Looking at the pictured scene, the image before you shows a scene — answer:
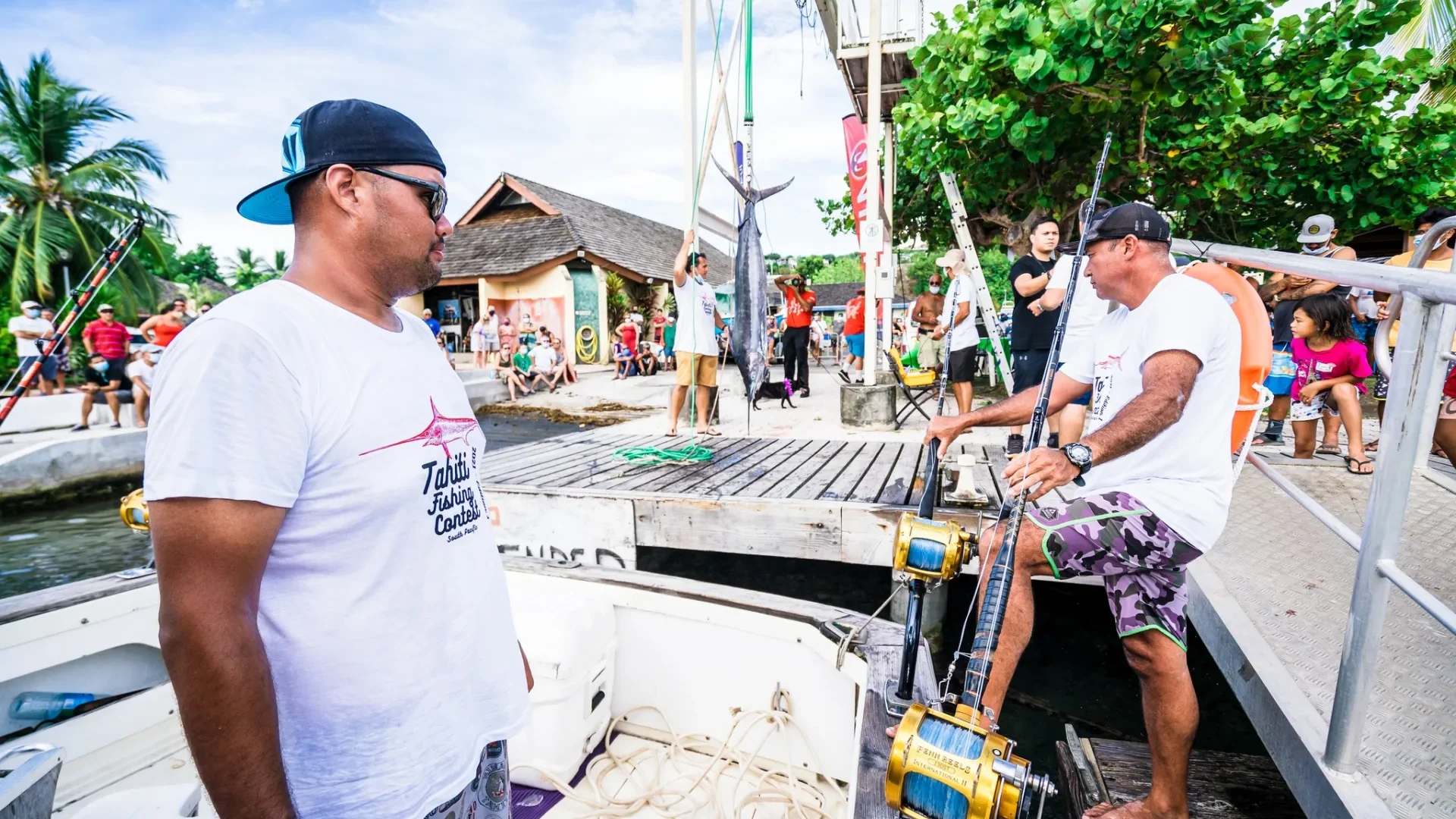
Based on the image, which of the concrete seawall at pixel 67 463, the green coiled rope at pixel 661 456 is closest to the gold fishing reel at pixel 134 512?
the green coiled rope at pixel 661 456

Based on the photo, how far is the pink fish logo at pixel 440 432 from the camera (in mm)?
1208

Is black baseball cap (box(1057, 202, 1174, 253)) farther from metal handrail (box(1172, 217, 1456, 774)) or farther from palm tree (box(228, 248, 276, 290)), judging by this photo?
palm tree (box(228, 248, 276, 290))

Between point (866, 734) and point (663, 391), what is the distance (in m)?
13.8

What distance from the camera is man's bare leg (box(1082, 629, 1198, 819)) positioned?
2053 millimetres

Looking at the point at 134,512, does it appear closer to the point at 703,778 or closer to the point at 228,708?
the point at 228,708

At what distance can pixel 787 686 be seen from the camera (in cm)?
290

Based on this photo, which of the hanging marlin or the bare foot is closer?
the bare foot

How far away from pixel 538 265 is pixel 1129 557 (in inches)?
841

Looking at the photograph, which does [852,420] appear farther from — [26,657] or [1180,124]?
[26,657]

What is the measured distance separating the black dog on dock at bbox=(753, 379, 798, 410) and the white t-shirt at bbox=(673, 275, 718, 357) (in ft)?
11.7

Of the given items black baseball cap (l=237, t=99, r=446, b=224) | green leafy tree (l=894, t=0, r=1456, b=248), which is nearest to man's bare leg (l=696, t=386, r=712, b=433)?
green leafy tree (l=894, t=0, r=1456, b=248)

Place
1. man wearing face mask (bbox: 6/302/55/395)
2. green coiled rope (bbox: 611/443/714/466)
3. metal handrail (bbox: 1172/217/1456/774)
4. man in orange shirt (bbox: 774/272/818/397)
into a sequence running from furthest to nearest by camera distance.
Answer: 1. man wearing face mask (bbox: 6/302/55/395)
2. man in orange shirt (bbox: 774/272/818/397)
3. green coiled rope (bbox: 611/443/714/466)
4. metal handrail (bbox: 1172/217/1456/774)

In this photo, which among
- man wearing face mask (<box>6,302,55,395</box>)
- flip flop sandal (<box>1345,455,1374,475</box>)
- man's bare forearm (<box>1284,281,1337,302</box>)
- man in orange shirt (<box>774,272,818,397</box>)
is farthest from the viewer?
man wearing face mask (<box>6,302,55,395</box>)

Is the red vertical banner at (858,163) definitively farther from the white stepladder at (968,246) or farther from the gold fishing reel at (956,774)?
the gold fishing reel at (956,774)
